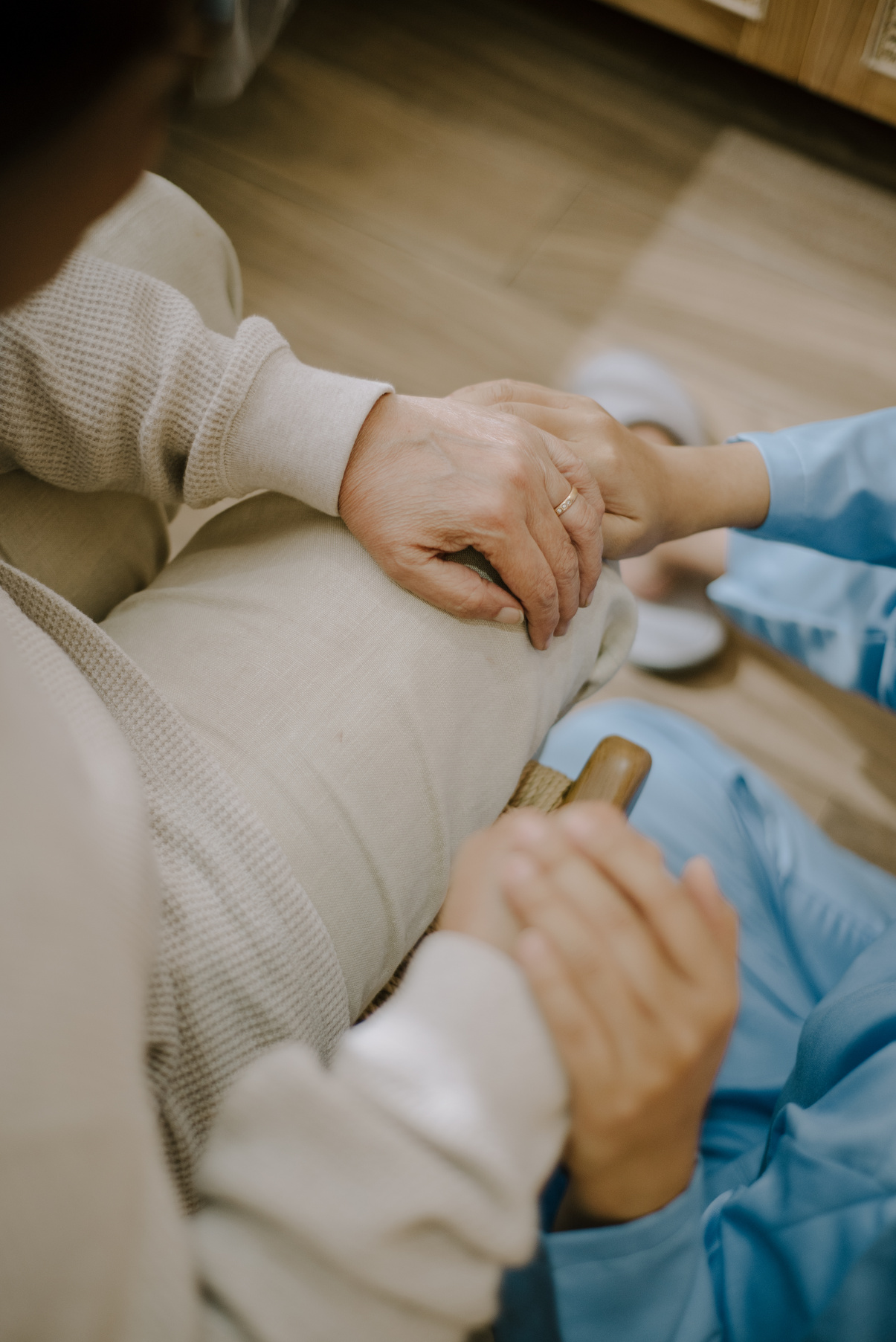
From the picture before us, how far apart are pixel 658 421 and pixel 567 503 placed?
2.00 feet

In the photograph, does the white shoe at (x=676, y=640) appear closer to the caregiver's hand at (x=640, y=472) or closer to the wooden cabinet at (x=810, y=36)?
the caregiver's hand at (x=640, y=472)

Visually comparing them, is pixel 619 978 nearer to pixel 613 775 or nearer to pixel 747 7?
pixel 613 775

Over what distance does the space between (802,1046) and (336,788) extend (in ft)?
1.04

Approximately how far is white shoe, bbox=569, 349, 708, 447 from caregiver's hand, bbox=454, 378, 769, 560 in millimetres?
393

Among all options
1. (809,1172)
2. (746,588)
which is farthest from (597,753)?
(746,588)

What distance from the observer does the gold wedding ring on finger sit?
1.93ft

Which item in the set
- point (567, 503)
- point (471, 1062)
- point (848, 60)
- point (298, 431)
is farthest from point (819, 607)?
point (848, 60)

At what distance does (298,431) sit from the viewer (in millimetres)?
552

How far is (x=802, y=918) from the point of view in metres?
0.70

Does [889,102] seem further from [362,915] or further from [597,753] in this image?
[362,915]

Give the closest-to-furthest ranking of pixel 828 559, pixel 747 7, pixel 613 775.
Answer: pixel 613 775
pixel 828 559
pixel 747 7

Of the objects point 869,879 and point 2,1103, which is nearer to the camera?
point 2,1103

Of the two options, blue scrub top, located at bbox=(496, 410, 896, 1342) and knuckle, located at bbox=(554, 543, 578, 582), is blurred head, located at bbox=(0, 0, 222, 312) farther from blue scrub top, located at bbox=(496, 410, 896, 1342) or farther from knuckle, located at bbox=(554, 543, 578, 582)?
blue scrub top, located at bbox=(496, 410, 896, 1342)

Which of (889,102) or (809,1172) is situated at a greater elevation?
(889,102)
